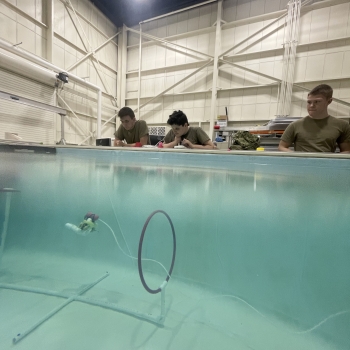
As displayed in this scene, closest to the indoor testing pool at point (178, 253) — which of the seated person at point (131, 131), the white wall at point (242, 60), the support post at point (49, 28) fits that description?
the seated person at point (131, 131)

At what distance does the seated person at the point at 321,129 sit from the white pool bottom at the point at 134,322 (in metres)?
1.29

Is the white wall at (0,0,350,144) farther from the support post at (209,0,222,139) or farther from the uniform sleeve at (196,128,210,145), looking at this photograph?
the uniform sleeve at (196,128,210,145)

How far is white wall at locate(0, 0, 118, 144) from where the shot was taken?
314cm

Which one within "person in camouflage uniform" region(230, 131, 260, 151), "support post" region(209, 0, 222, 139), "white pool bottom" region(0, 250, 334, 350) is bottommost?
"white pool bottom" region(0, 250, 334, 350)

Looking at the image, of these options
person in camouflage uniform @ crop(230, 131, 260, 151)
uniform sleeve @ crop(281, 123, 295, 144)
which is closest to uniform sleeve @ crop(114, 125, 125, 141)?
person in camouflage uniform @ crop(230, 131, 260, 151)

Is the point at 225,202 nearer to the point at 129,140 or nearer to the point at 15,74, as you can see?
the point at 129,140

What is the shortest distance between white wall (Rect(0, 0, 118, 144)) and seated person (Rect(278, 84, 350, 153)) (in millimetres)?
3786

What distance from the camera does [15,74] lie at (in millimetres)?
3086

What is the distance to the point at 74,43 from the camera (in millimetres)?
4000

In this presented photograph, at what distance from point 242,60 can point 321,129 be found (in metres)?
3.04

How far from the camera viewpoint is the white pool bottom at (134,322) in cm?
117

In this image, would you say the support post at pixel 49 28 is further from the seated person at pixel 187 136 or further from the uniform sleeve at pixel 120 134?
the seated person at pixel 187 136

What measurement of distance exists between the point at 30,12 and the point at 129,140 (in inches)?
110

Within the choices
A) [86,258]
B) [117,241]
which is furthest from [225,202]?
[86,258]
